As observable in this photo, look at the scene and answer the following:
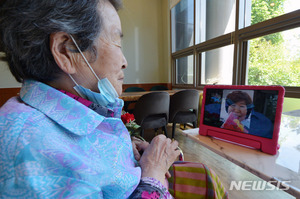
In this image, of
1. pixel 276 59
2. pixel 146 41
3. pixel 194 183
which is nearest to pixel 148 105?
pixel 194 183

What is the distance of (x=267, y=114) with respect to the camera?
624mm

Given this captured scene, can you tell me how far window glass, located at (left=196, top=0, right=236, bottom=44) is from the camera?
2746 millimetres

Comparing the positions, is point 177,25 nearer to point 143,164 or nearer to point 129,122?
point 129,122

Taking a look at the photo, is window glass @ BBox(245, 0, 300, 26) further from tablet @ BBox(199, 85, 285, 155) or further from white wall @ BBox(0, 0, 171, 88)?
white wall @ BBox(0, 0, 171, 88)

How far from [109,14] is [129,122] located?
38.0 inches

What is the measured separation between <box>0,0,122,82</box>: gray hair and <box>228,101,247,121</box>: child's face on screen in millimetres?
671

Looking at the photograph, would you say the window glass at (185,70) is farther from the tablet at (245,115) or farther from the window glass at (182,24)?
the tablet at (245,115)

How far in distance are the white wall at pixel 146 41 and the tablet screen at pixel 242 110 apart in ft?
13.1

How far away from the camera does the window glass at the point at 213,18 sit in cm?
275

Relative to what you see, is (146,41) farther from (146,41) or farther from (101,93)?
(101,93)

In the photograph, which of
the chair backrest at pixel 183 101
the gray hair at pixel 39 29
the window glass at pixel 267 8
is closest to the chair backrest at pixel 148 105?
the chair backrest at pixel 183 101

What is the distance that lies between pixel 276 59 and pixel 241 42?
2.00ft

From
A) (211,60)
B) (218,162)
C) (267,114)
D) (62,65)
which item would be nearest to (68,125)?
(62,65)

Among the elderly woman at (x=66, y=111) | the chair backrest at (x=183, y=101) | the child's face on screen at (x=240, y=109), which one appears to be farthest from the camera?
the chair backrest at (x=183, y=101)
